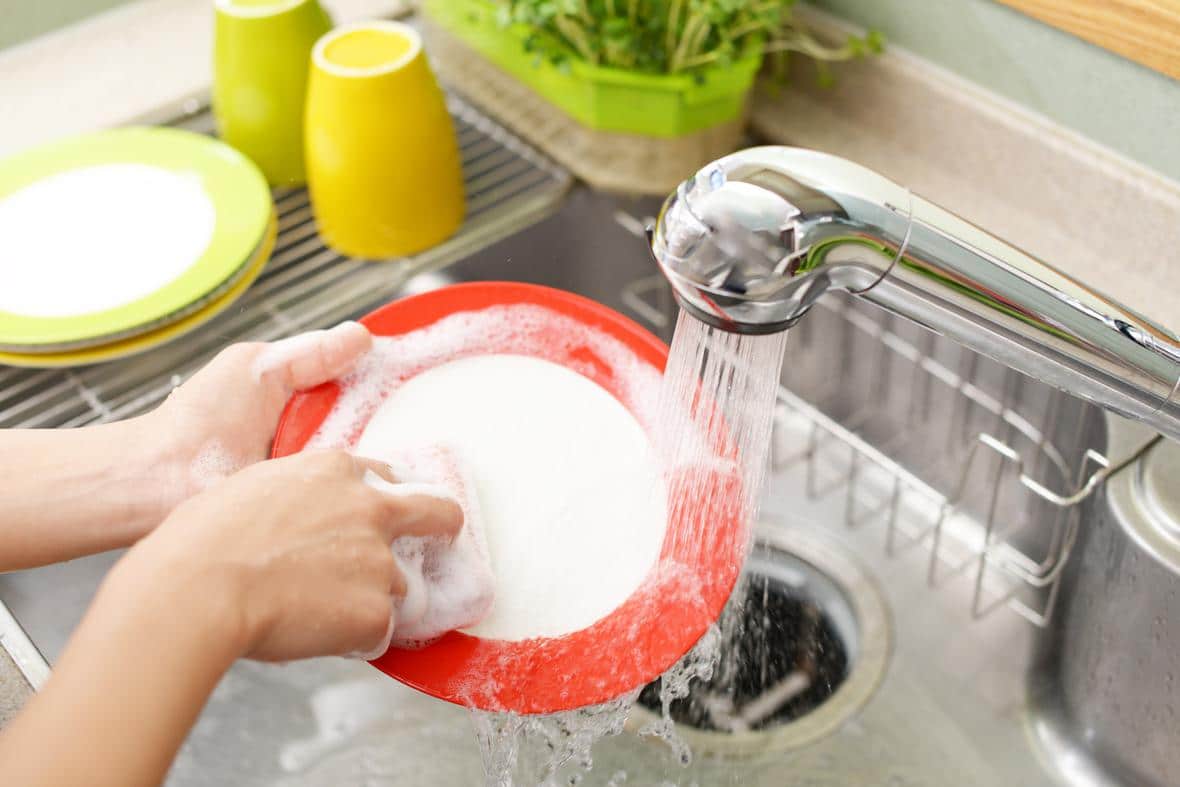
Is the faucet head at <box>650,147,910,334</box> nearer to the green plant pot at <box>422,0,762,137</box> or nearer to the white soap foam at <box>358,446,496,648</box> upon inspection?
the white soap foam at <box>358,446,496,648</box>

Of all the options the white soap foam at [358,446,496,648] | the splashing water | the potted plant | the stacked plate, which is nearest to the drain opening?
the splashing water

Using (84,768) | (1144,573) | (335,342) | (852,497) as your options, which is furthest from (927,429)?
(84,768)

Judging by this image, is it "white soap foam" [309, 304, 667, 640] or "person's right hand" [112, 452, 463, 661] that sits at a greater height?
"person's right hand" [112, 452, 463, 661]

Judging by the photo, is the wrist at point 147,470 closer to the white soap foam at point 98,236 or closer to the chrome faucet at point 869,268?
the white soap foam at point 98,236

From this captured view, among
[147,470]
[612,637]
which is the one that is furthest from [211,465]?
[612,637]

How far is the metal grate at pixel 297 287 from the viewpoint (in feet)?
2.64

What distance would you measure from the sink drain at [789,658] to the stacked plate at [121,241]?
45 cm

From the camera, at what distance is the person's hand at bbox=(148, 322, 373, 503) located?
2.18 feet

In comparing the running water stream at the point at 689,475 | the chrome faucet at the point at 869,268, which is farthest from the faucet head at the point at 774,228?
the running water stream at the point at 689,475

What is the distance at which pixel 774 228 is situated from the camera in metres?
0.44

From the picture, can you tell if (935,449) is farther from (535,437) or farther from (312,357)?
(312,357)

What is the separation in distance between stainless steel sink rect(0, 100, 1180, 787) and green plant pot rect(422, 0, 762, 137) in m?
0.07

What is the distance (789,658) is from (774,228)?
497 millimetres

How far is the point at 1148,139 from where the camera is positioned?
793mm
